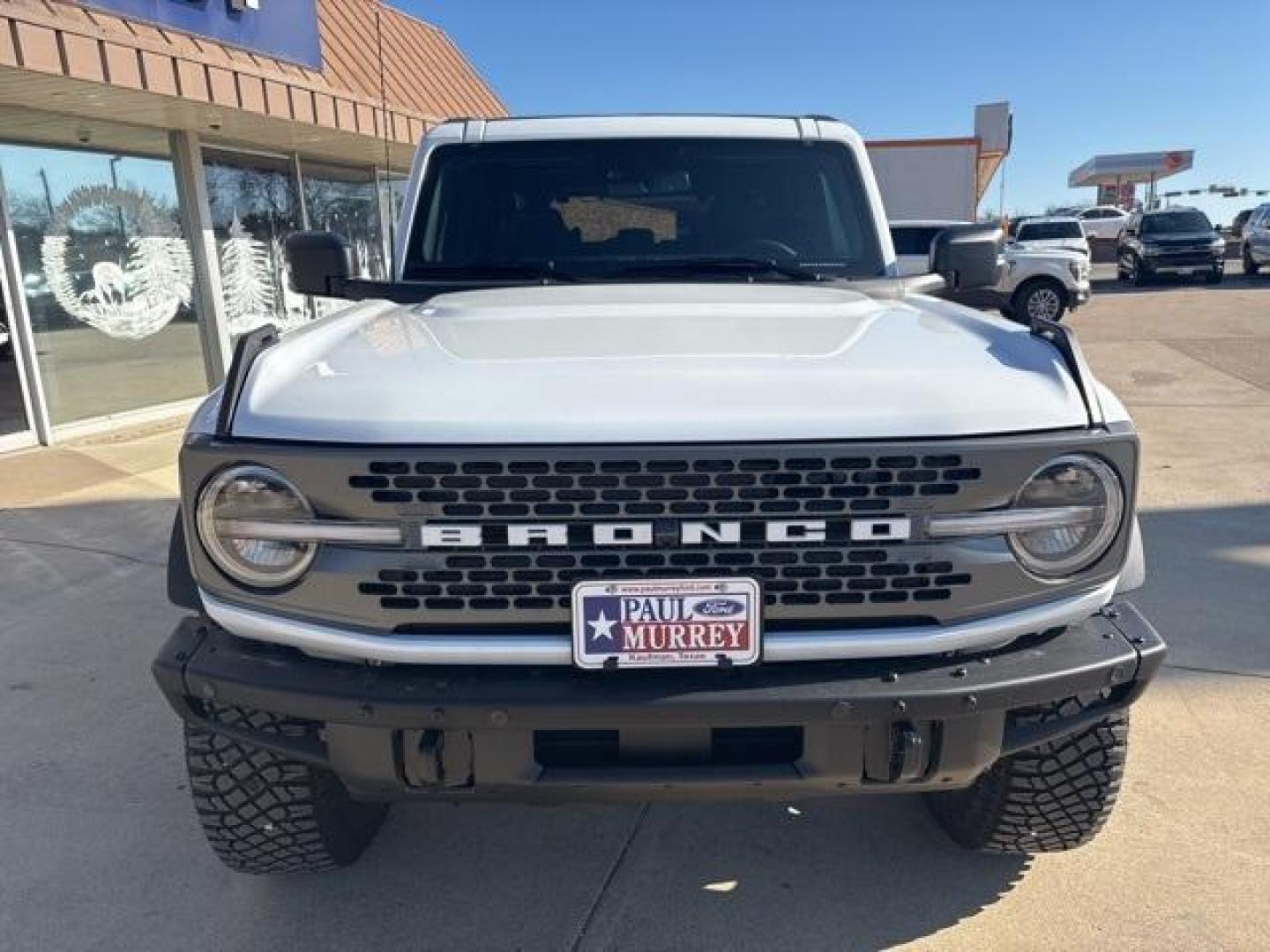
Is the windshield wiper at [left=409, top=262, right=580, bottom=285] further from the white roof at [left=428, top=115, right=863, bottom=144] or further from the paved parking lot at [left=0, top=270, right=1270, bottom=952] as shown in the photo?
the paved parking lot at [left=0, top=270, right=1270, bottom=952]

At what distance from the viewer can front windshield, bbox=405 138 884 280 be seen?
334 centimetres

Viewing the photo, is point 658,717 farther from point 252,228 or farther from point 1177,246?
point 1177,246

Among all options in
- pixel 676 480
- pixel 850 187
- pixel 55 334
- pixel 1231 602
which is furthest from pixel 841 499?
pixel 55 334

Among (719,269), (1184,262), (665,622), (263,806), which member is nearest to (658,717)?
(665,622)

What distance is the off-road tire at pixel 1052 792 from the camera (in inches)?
89.6

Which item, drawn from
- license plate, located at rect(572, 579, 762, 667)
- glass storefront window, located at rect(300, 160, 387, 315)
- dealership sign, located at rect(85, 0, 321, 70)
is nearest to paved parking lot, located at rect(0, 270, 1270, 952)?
license plate, located at rect(572, 579, 762, 667)

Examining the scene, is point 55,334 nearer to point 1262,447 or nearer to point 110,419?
point 110,419

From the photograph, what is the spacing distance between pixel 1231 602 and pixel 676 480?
138 inches

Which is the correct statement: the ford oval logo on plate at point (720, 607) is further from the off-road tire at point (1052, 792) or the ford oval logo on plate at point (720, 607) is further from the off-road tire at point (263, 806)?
the off-road tire at point (263, 806)

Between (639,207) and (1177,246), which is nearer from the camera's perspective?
(639,207)

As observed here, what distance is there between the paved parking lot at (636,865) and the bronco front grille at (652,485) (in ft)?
3.77

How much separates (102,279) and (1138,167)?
71.7m

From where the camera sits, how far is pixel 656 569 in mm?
1865

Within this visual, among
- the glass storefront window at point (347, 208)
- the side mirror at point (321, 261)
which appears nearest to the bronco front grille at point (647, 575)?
the side mirror at point (321, 261)
